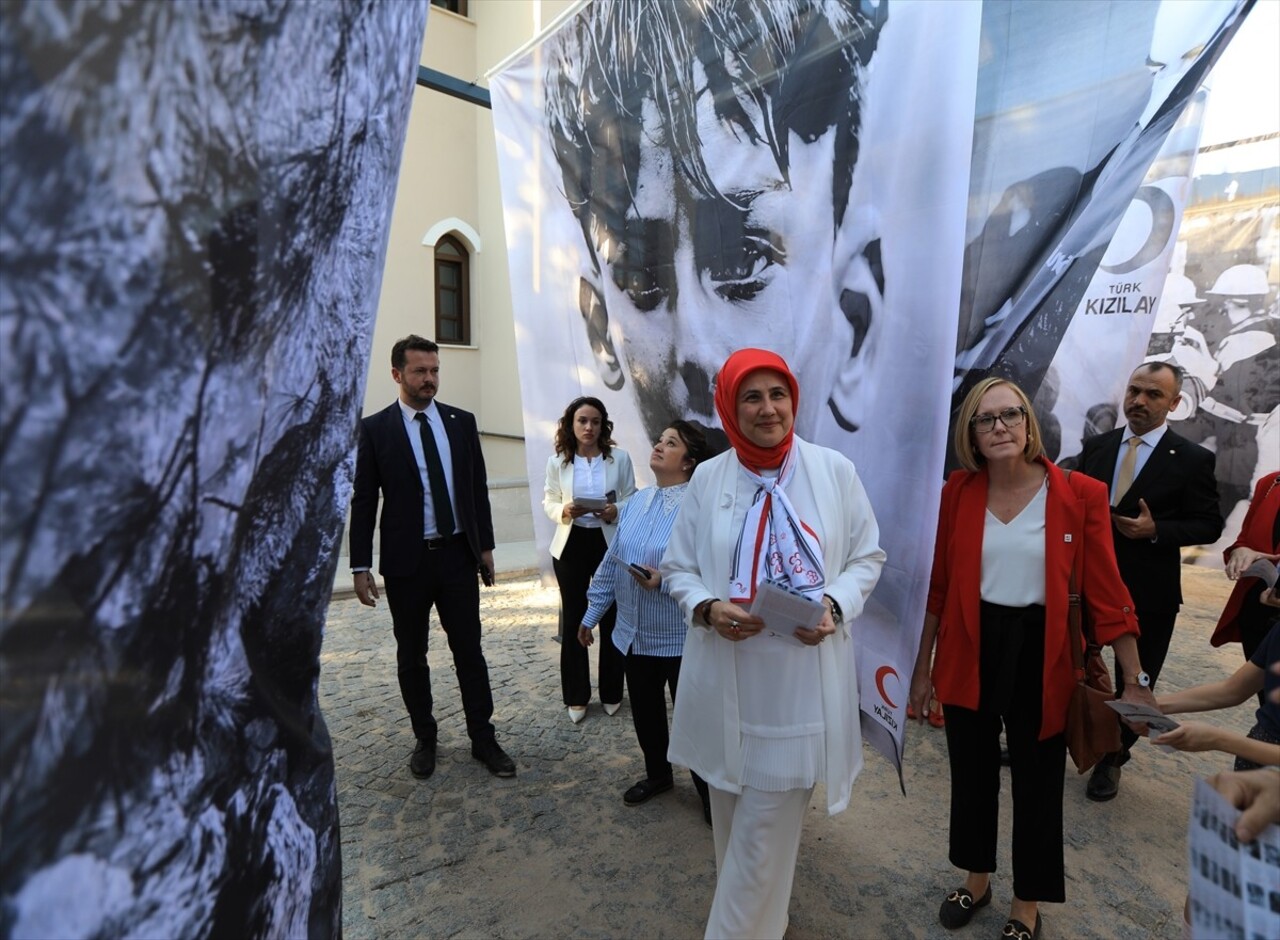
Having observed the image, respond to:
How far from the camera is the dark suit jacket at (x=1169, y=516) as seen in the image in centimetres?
349

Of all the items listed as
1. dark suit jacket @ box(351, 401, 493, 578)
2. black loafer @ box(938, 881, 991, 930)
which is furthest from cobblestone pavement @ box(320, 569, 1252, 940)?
dark suit jacket @ box(351, 401, 493, 578)

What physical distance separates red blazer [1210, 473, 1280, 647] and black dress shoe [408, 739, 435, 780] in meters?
3.89

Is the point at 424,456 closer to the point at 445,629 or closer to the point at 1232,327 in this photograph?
the point at 445,629

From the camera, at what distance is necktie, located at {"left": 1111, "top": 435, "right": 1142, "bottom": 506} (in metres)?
3.70

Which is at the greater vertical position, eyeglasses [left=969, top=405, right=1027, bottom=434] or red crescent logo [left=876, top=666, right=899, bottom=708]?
eyeglasses [left=969, top=405, right=1027, bottom=434]

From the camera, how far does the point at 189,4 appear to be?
937mm

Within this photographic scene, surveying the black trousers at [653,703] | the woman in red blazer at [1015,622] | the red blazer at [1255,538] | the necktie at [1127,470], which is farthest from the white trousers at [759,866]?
the necktie at [1127,470]

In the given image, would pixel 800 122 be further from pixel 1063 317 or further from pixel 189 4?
pixel 189 4

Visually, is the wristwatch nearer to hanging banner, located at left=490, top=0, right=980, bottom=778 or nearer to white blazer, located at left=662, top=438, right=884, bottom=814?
white blazer, located at left=662, top=438, right=884, bottom=814

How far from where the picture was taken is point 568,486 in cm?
446

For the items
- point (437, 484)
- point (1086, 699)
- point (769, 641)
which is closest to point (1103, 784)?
point (1086, 699)

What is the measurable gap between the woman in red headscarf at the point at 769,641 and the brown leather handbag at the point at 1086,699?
0.70 meters

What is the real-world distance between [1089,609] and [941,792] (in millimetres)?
1679

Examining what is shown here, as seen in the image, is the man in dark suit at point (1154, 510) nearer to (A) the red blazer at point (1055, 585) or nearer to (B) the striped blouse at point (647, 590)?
(A) the red blazer at point (1055, 585)
